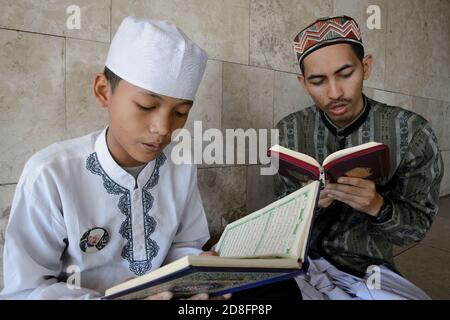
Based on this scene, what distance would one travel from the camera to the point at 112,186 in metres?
1.14

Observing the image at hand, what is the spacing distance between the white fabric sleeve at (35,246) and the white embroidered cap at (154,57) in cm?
43

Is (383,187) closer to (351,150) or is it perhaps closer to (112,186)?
(351,150)

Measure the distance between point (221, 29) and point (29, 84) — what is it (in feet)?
3.29

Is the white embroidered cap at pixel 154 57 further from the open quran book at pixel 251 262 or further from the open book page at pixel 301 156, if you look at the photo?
the open quran book at pixel 251 262

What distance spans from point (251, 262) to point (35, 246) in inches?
28.2

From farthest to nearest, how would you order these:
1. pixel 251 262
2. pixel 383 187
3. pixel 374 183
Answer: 1. pixel 383 187
2. pixel 374 183
3. pixel 251 262

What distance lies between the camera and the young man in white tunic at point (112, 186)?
984mm

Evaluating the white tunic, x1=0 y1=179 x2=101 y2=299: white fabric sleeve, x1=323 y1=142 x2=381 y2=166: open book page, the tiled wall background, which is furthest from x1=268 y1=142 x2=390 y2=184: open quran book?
the tiled wall background

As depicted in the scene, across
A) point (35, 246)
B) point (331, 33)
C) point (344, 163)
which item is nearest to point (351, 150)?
point (344, 163)

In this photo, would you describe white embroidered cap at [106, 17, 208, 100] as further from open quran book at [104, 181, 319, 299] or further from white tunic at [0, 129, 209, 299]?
open quran book at [104, 181, 319, 299]

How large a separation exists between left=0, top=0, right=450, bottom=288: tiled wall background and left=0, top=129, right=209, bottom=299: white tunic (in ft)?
0.86

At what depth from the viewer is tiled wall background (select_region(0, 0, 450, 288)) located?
1236 millimetres
